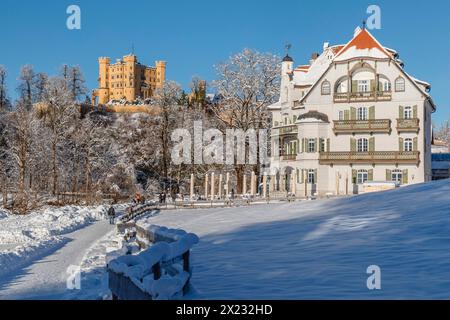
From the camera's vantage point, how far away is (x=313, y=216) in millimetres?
20656

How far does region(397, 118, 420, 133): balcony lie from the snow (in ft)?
90.5

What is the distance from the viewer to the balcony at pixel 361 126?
48062mm

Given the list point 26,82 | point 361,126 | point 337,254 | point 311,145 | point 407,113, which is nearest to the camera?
point 337,254

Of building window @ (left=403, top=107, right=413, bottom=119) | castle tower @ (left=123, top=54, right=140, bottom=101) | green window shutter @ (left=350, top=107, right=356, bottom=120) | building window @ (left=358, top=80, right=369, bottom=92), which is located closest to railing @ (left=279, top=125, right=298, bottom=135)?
green window shutter @ (left=350, top=107, right=356, bottom=120)

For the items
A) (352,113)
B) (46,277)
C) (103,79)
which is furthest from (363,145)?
(103,79)

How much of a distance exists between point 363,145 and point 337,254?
1501 inches

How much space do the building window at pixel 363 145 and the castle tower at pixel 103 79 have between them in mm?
104389

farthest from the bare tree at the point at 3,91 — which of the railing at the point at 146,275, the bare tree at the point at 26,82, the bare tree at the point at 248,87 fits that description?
the railing at the point at 146,275

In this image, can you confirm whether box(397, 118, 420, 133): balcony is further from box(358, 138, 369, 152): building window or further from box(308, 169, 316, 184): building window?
box(308, 169, 316, 184): building window

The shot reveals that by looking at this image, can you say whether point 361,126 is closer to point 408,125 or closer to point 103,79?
point 408,125

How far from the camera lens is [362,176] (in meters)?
48.7

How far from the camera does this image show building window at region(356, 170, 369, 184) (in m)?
48.6

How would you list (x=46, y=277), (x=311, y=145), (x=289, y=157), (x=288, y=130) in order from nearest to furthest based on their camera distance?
(x=46, y=277)
(x=311, y=145)
(x=289, y=157)
(x=288, y=130)
